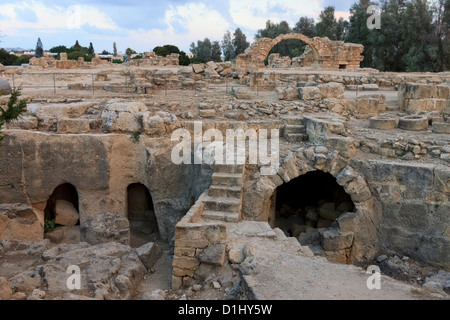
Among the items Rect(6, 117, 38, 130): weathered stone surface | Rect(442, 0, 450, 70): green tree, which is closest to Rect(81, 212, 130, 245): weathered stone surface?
Rect(6, 117, 38, 130): weathered stone surface

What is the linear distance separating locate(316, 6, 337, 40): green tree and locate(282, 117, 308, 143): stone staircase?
26457mm

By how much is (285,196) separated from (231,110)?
2.85 metres

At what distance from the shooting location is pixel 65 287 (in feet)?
19.9

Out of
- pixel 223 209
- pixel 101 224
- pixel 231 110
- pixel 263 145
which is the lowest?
pixel 101 224

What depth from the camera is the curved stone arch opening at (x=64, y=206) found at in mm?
10430

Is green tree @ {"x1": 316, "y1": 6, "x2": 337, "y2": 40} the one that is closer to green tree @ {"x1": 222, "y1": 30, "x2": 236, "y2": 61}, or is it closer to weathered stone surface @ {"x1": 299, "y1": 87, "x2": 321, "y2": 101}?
green tree @ {"x1": 222, "y1": 30, "x2": 236, "y2": 61}

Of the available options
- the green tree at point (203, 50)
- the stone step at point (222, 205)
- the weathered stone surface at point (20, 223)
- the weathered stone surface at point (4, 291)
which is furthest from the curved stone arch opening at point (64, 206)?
the green tree at point (203, 50)

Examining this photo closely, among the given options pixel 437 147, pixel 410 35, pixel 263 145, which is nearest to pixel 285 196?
pixel 263 145

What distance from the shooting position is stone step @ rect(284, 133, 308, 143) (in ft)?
34.2

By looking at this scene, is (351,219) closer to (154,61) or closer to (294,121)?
(294,121)

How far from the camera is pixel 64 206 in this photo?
1057 cm

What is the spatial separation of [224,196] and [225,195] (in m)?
0.03
